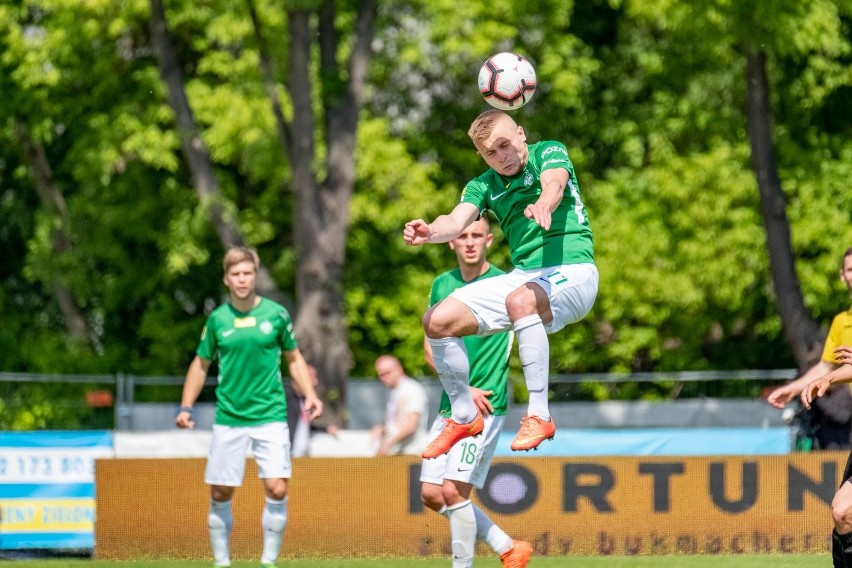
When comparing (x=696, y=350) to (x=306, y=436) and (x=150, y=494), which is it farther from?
(x=150, y=494)

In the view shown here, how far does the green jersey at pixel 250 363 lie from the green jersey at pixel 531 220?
2854 mm

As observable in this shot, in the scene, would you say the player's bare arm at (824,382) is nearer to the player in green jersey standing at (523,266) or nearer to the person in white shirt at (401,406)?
the player in green jersey standing at (523,266)

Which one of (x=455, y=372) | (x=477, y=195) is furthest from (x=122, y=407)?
(x=477, y=195)

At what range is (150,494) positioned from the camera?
12.7 m

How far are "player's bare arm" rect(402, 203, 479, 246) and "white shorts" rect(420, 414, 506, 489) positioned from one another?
5.51 feet

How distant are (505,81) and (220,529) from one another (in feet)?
14.3

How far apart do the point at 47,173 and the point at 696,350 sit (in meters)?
13.6

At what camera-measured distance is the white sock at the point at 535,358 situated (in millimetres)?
8258

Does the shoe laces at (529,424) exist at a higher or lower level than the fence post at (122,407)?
higher

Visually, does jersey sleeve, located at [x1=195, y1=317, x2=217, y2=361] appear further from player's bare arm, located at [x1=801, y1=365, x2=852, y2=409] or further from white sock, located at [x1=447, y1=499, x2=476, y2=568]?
player's bare arm, located at [x1=801, y1=365, x2=852, y2=409]

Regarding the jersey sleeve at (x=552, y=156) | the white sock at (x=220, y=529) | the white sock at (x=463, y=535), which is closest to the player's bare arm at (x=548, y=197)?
the jersey sleeve at (x=552, y=156)

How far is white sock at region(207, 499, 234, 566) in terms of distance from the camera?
35.9 ft

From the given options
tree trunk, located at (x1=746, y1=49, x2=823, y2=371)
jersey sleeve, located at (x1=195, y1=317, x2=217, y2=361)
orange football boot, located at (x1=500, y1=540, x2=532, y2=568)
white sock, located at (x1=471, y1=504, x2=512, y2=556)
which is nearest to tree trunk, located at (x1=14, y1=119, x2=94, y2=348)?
tree trunk, located at (x1=746, y1=49, x2=823, y2=371)

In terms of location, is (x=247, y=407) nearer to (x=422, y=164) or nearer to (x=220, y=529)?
(x=220, y=529)
